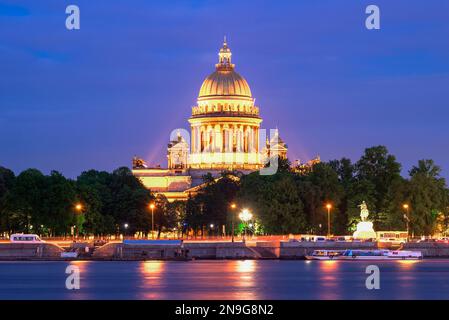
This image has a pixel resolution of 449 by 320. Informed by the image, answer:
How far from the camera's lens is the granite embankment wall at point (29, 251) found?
165625mm

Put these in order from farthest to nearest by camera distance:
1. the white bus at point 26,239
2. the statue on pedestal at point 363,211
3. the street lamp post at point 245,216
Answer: the street lamp post at point 245,216 → the statue on pedestal at point 363,211 → the white bus at point 26,239

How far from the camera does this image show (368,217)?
195 metres

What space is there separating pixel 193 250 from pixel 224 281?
162ft

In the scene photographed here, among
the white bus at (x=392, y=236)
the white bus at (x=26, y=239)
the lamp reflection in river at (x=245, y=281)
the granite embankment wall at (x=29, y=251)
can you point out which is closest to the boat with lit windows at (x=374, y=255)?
the white bus at (x=392, y=236)

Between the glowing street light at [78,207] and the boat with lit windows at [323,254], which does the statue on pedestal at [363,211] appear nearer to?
the boat with lit windows at [323,254]

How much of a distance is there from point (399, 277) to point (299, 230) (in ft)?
181

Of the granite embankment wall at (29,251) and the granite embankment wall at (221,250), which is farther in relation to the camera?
the granite embankment wall at (221,250)

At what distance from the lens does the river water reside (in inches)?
4432

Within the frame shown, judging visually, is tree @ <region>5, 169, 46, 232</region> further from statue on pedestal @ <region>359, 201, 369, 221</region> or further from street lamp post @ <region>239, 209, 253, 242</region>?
statue on pedestal @ <region>359, 201, 369, 221</region>

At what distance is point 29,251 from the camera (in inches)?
6535
